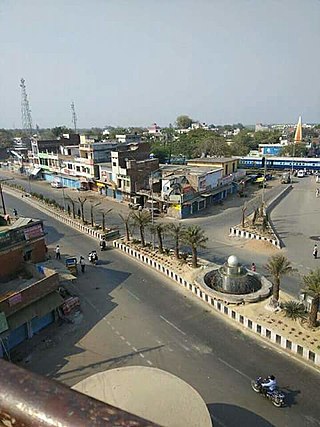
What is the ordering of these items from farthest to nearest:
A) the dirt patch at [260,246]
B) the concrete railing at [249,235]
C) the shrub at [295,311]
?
the concrete railing at [249,235], the dirt patch at [260,246], the shrub at [295,311]

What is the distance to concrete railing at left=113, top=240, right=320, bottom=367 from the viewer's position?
54.3 feet

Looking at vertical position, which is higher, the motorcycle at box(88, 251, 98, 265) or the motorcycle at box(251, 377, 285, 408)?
the motorcycle at box(88, 251, 98, 265)

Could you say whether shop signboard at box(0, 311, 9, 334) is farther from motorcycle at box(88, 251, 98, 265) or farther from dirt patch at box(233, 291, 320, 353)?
dirt patch at box(233, 291, 320, 353)

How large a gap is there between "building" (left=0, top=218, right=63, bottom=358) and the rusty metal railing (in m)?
17.2

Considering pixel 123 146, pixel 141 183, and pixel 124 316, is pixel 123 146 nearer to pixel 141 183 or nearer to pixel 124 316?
pixel 141 183

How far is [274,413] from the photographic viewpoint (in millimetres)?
13719

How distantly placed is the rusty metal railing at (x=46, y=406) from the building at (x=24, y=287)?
56.5 feet

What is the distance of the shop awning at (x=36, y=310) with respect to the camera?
17.7 metres

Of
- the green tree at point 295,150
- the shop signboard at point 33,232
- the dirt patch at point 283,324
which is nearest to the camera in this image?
the dirt patch at point 283,324

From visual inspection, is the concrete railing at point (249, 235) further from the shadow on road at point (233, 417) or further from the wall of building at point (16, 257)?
the shadow on road at point (233, 417)

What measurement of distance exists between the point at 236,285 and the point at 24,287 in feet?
42.9

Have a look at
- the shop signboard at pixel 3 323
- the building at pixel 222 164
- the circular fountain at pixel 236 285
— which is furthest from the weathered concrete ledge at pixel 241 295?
the building at pixel 222 164

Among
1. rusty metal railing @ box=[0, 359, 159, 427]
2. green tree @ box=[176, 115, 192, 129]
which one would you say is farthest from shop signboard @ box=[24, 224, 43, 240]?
green tree @ box=[176, 115, 192, 129]

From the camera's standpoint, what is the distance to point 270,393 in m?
14.3
